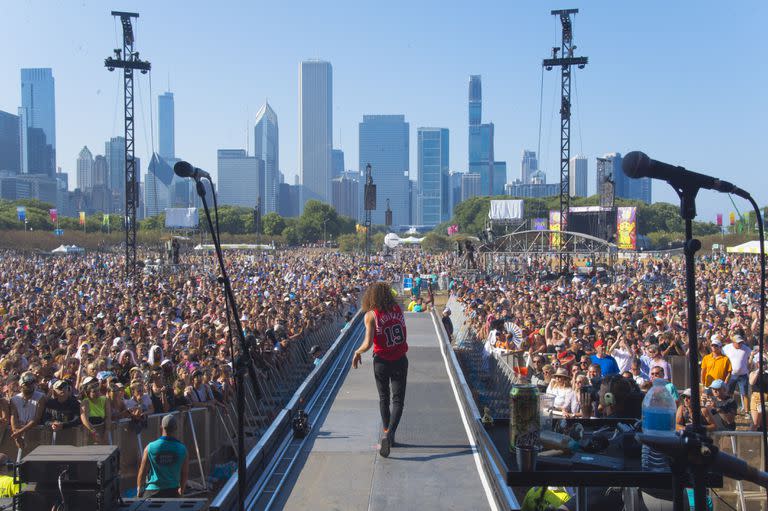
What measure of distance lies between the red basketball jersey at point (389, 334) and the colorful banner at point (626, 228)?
219 feet

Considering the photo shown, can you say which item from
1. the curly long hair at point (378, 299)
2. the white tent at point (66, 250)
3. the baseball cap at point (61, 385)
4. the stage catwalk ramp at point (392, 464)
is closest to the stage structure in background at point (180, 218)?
the white tent at point (66, 250)

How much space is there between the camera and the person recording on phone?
7.38 meters

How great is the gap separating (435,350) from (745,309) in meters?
9.06

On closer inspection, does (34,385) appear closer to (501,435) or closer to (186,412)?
(186,412)

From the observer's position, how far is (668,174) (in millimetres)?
3482

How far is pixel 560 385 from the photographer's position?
10.2 m

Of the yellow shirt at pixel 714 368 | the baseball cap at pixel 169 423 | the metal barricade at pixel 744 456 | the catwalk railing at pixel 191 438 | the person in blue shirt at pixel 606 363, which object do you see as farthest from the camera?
the yellow shirt at pixel 714 368

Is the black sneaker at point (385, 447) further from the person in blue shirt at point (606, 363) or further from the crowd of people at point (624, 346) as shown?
the person in blue shirt at point (606, 363)

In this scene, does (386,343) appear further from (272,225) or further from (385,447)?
(272,225)

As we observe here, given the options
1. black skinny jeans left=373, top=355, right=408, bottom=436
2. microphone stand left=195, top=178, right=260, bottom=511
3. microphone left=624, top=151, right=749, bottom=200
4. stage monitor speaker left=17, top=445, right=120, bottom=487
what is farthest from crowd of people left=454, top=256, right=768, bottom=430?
stage monitor speaker left=17, top=445, right=120, bottom=487

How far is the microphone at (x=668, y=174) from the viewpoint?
Result: 11.0ft

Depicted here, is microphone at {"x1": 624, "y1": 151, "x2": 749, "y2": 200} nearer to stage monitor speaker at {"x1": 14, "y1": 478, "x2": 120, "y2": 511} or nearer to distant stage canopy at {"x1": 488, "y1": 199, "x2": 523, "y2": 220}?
stage monitor speaker at {"x1": 14, "y1": 478, "x2": 120, "y2": 511}

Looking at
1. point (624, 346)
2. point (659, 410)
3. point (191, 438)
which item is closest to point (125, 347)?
point (191, 438)

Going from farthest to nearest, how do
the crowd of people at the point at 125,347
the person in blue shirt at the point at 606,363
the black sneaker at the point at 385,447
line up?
the person in blue shirt at the point at 606,363 → the crowd of people at the point at 125,347 → the black sneaker at the point at 385,447
